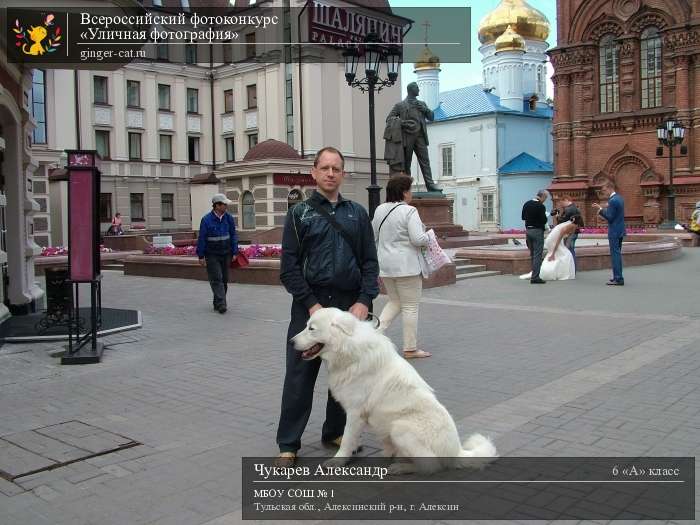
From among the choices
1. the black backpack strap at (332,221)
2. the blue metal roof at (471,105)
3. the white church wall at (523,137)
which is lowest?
the black backpack strap at (332,221)

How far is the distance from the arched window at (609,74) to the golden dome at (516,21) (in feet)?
62.5

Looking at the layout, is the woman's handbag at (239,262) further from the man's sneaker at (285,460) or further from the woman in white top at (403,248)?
the man's sneaker at (285,460)

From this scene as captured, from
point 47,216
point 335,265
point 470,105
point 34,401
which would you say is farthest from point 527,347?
point 470,105

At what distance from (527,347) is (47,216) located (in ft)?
81.6

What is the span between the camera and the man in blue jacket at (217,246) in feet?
38.1

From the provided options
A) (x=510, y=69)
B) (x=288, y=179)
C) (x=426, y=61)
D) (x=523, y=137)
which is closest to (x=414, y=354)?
(x=288, y=179)

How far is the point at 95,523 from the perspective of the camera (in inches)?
146

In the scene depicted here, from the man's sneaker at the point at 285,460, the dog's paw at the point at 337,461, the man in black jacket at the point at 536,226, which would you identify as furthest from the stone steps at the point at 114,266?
the dog's paw at the point at 337,461

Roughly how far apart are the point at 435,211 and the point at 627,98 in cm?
2531

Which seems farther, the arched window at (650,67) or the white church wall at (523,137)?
the white church wall at (523,137)

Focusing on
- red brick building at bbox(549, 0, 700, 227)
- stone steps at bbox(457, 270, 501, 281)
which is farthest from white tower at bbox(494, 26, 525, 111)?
stone steps at bbox(457, 270, 501, 281)

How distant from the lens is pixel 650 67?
41.0 meters

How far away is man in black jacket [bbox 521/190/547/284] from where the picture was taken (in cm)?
1412

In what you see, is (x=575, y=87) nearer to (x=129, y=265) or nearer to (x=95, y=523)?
(x=129, y=265)
